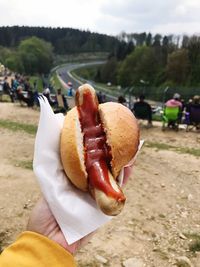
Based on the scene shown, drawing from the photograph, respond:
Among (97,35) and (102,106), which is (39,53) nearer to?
(97,35)

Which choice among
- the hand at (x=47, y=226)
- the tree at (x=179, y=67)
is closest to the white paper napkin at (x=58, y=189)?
the hand at (x=47, y=226)

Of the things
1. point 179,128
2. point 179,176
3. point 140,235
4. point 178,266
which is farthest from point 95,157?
point 179,128

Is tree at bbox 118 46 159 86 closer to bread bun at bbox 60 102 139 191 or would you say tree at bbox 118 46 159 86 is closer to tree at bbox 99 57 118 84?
tree at bbox 99 57 118 84

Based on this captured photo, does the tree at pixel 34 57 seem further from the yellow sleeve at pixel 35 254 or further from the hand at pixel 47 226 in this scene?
the yellow sleeve at pixel 35 254

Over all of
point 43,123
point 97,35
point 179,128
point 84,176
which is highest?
point 43,123

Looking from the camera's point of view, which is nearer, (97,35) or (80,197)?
(80,197)

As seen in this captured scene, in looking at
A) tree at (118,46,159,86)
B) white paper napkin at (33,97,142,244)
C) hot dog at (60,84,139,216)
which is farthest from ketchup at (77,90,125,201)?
tree at (118,46,159,86)
